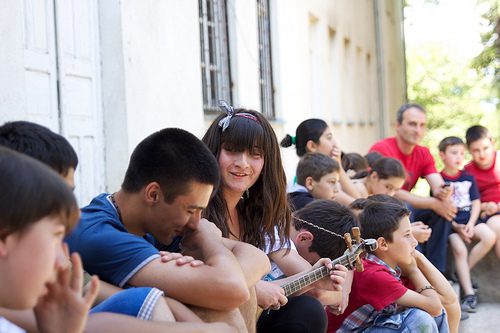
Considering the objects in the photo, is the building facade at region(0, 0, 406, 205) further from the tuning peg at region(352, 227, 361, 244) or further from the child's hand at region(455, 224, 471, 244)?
the child's hand at region(455, 224, 471, 244)

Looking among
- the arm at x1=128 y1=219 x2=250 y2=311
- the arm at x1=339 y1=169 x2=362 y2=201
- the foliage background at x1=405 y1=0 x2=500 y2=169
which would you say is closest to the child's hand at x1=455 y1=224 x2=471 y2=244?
the arm at x1=339 y1=169 x2=362 y2=201

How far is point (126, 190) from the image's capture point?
3.21 meters

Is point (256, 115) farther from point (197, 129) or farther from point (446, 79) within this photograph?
point (446, 79)

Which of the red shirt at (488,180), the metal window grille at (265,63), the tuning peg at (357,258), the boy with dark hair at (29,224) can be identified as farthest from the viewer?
the metal window grille at (265,63)

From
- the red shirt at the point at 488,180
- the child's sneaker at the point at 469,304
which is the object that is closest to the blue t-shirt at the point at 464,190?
the red shirt at the point at 488,180

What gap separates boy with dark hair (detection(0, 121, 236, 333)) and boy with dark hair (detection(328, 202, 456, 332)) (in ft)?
5.67

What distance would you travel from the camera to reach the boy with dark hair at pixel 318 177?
6070 millimetres

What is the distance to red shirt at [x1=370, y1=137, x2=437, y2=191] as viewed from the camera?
8.72 meters

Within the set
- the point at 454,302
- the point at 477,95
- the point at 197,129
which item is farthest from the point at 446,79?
the point at 454,302

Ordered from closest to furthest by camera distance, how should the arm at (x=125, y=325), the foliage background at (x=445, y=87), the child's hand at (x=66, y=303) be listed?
the child's hand at (x=66, y=303) < the arm at (x=125, y=325) < the foliage background at (x=445, y=87)

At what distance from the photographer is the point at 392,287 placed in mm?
4418

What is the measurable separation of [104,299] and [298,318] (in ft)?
3.56

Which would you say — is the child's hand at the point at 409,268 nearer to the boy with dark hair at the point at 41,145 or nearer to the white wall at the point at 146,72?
the boy with dark hair at the point at 41,145

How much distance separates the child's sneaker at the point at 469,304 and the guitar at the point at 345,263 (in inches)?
133
